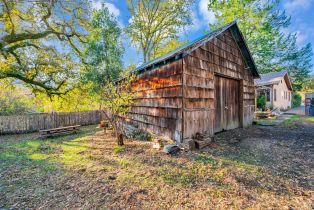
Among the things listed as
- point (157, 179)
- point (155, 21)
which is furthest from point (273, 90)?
point (157, 179)

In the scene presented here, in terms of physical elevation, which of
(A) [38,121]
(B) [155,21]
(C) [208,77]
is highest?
(B) [155,21]

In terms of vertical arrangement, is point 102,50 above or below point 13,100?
above

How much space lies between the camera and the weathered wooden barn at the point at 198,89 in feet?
17.7

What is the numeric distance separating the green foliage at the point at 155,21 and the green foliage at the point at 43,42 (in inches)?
297

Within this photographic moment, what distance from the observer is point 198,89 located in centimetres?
588

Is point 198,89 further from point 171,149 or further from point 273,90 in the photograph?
point 273,90

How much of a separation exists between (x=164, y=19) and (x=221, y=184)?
1977 centimetres

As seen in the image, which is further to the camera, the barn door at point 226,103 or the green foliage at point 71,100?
the green foliage at point 71,100

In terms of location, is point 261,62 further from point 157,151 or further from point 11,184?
point 11,184

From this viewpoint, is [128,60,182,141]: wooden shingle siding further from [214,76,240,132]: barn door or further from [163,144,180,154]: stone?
[214,76,240,132]: barn door

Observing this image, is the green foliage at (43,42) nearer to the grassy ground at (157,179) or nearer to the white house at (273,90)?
the grassy ground at (157,179)

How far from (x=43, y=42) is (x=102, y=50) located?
13.1ft

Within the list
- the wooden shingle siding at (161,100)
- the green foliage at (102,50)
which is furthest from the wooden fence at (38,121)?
the wooden shingle siding at (161,100)

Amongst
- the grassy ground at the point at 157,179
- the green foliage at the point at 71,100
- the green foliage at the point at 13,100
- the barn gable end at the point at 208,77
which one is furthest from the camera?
the green foliage at the point at 71,100
